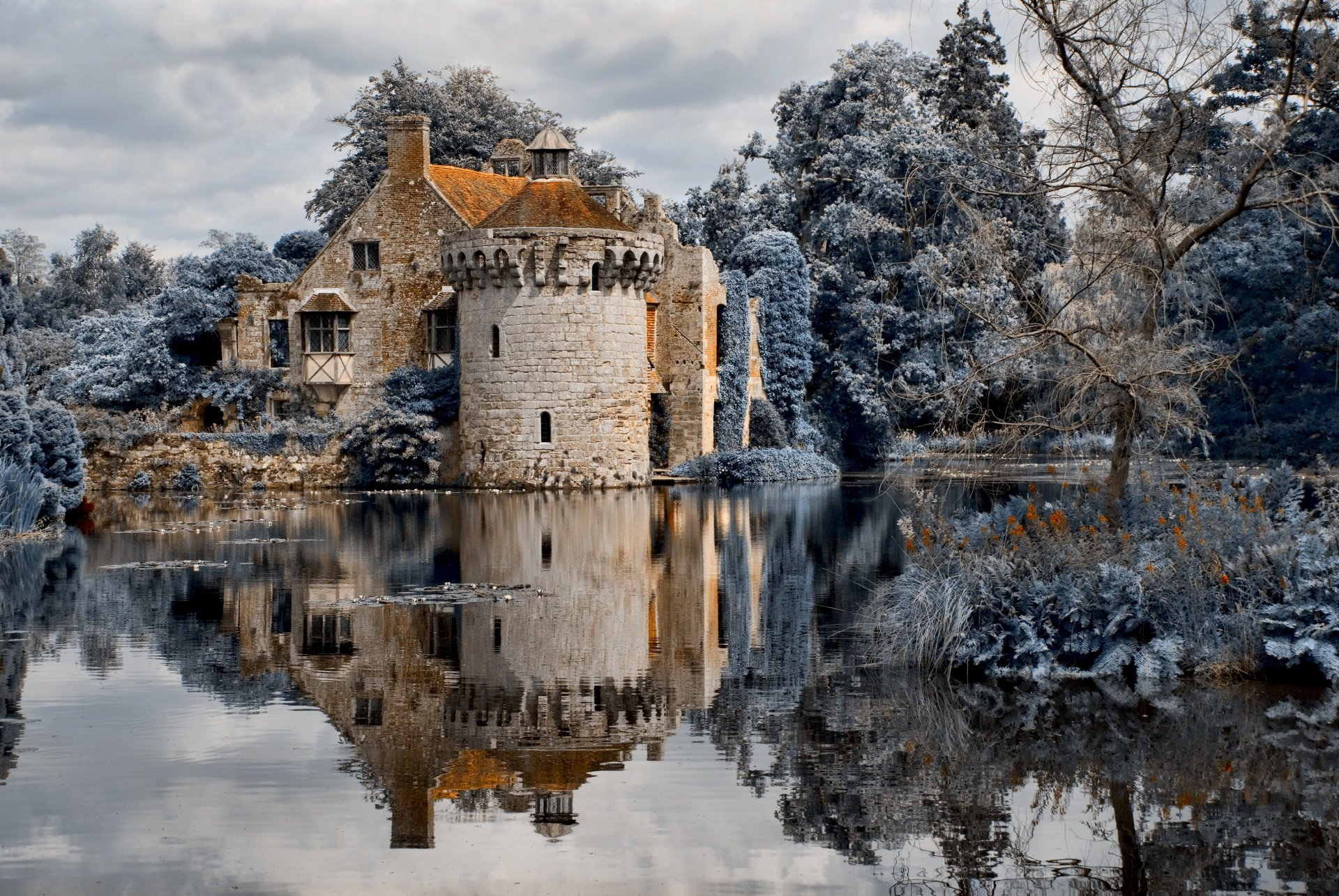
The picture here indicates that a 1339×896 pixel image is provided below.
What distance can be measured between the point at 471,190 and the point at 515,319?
25.3ft

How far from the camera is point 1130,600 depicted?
12227 mm

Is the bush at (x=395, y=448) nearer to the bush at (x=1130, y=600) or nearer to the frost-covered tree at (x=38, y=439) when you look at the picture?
the frost-covered tree at (x=38, y=439)

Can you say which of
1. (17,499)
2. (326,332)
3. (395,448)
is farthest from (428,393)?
(17,499)

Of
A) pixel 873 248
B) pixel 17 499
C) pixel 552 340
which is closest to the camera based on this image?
pixel 17 499

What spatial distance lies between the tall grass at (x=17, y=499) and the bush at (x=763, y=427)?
24846mm

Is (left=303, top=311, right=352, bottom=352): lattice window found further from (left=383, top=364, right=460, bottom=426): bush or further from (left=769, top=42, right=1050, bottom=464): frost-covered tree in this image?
(left=769, top=42, right=1050, bottom=464): frost-covered tree

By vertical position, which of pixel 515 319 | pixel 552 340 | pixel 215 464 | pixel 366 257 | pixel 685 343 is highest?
pixel 366 257

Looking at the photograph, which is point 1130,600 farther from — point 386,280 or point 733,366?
point 386,280

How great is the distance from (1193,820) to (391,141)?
38.0 m

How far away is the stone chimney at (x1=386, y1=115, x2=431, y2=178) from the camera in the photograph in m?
43.0

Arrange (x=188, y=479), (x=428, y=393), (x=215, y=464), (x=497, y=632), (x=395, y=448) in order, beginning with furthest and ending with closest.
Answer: (x=428, y=393), (x=215, y=464), (x=188, y=479), (x=395, y=448), (x=497, y=632)

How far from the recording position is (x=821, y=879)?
24.4ft

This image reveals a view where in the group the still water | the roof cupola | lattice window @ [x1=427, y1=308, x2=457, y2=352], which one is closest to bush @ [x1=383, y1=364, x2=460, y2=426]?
lattice window @ [x1=427, y1=308, x2=457, y2=352]

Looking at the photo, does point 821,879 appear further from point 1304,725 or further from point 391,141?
point 391,141
